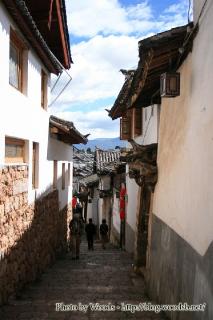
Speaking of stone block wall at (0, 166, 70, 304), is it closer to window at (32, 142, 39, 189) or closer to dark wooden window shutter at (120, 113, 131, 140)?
window at (32, 142, 39, 189)

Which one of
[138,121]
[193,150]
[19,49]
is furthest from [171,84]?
[138,121]

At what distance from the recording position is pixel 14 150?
9492 millimetres

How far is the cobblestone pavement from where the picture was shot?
7730 millimetres

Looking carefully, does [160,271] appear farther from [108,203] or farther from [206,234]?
[108,203]

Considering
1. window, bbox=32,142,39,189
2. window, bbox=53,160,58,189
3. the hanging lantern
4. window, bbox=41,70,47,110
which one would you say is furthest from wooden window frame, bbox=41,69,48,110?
the hanging lantern

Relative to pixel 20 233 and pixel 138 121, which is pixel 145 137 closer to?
pixel 138 121

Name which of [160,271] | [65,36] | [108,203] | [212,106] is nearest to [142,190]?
[160,271]

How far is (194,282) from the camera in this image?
549cm

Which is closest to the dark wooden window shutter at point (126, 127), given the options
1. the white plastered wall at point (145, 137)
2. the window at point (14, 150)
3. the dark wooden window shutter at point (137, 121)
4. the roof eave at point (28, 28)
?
the white plastered wall at point (145, 137)

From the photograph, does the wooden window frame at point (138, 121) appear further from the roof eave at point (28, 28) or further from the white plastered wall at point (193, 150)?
the white plastered wall at point (193, 150)

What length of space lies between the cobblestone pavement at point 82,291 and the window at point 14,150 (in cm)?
299

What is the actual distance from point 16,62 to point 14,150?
6.53ft

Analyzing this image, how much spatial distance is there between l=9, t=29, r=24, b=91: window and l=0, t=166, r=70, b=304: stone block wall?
1943mm

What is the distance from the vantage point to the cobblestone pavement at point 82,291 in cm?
773
